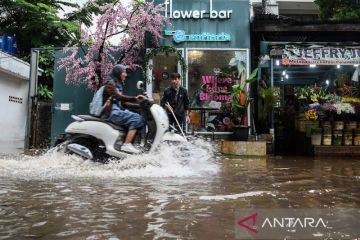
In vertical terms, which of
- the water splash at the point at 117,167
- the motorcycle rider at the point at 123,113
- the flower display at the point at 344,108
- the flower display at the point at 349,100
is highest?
the flower display at the point at 349,100

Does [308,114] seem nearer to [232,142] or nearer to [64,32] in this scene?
[232,142]

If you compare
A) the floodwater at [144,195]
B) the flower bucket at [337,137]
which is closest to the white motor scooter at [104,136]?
the floodwater at [144,195]

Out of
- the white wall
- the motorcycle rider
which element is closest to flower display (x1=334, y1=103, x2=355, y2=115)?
the motorcycle rider

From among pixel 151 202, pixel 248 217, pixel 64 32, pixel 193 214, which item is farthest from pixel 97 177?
pixel 64 32

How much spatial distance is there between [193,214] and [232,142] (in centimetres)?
616

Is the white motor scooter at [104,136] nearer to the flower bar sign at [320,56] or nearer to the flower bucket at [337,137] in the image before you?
the flower bucket at [337,137]

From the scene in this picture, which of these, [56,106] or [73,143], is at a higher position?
[56,106]

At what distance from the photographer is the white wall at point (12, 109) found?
1461 cm

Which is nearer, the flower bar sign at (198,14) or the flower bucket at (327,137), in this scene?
the flower bucket at (327,137)

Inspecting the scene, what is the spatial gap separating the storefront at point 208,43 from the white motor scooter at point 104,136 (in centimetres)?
553

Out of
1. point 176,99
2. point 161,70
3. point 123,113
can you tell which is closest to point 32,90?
point 161,70

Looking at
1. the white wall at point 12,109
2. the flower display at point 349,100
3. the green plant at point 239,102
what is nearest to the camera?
the green plant at point 239,102

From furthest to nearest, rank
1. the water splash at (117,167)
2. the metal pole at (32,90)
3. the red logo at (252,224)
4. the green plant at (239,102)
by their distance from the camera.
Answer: the metal pole at (32,90) < the green plant at (239,102) < the water splash at (117,167) < the red logo at (252,224)

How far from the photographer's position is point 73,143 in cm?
561
